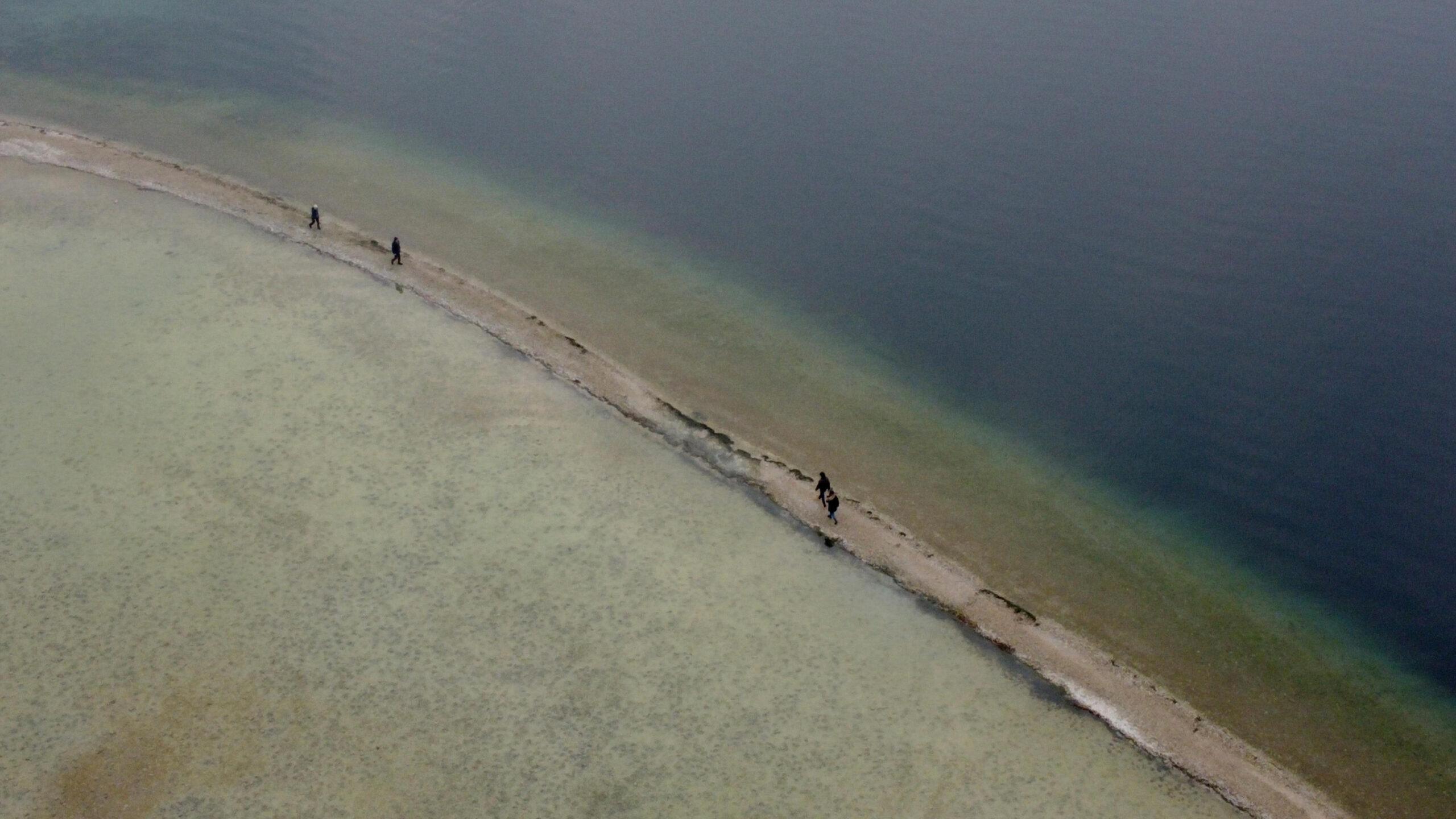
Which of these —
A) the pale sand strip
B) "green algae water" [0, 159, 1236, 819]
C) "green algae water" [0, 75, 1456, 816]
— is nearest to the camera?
"green algae water" [0, 159, 1236, 819]

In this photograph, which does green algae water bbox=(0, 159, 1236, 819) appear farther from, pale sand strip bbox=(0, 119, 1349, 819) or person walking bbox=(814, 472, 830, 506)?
person walking bbox=(814, 472, 830, 506)

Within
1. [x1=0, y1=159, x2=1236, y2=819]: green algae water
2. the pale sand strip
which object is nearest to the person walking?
the pale sand strip

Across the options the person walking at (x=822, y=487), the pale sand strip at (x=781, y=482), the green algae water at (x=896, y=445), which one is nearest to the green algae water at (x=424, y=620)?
the pale sand strip at (x=781, y=482)

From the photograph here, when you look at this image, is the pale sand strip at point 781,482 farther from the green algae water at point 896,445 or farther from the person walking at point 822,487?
the green algae water at point 896,445

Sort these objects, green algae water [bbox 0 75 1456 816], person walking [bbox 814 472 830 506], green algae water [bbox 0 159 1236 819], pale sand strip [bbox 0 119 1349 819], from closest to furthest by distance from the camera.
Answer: green algae water [bbox 0 159 1236 819]
pale sand strip [bbox 0 119 1349 819]
green algae water [bbox 0 75 1456 816]
person walking [bbox 814 472 830 506]

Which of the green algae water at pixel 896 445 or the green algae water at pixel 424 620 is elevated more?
the green algae water at pixel 896 445

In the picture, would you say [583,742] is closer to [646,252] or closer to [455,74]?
[646,252]
